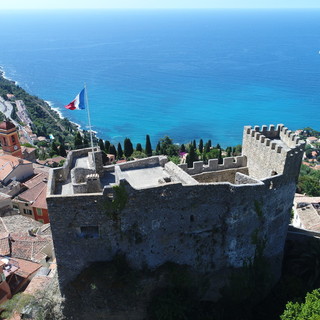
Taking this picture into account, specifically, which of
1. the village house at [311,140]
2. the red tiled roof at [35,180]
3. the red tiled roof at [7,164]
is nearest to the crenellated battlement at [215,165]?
the red tiled roof at [35,180]

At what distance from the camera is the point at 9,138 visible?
5734cm

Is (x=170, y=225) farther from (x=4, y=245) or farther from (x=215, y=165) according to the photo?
(x=4, y=245)

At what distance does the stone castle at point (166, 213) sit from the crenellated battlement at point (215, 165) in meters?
2.42

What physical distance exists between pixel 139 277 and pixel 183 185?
6.29 m

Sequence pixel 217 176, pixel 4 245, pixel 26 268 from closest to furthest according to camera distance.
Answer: pixel 217 176 < pixel 26 268 < pixel 4 245

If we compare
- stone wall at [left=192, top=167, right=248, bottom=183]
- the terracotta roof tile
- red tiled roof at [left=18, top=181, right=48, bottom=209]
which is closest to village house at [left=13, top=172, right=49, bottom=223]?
red tiled roof at [left=18, top=181, right=48, bottom=209]

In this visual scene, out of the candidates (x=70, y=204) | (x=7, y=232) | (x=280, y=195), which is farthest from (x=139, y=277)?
(x=7, y=232)

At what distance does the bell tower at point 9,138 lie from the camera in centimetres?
5722

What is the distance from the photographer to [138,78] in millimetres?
195125

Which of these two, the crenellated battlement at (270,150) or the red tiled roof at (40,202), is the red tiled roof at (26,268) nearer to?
→ the red tiled roof at (40,202)

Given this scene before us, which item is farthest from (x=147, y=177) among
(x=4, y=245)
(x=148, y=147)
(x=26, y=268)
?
(x=148, y=147)

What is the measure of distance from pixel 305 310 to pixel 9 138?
50674 millimetres

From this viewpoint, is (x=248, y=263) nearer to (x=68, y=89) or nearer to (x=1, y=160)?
(x=1, y=160)

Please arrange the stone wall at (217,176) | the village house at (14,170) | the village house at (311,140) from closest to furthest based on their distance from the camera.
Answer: the stone wall at (217,176) → the village house at (14,170) → the village house at (311,140)
